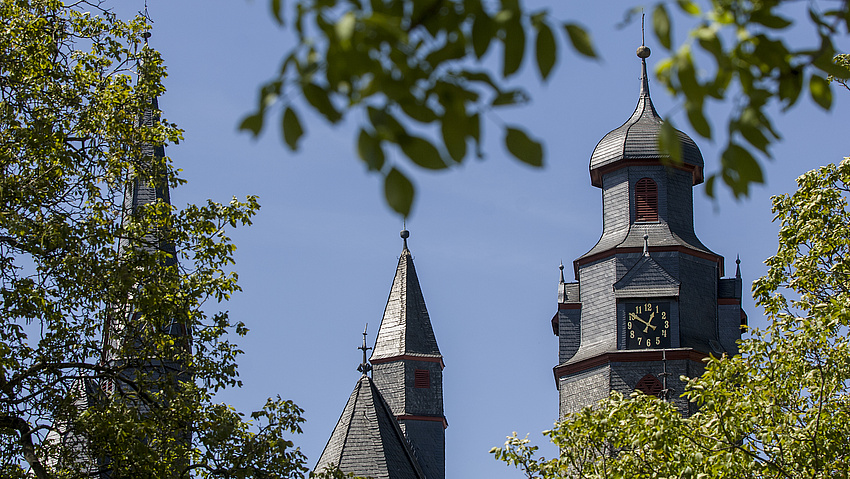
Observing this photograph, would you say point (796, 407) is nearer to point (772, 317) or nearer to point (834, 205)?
point (772, 317)

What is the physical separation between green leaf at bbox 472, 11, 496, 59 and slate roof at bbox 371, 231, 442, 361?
43979 mm

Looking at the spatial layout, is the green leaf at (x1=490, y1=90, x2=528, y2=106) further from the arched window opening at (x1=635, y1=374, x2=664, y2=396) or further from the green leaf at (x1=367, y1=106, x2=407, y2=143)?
the arched window opening at (x1=635, y1=374, x2=664, y2=396)

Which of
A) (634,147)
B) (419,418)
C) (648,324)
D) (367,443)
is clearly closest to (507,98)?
(367,443)

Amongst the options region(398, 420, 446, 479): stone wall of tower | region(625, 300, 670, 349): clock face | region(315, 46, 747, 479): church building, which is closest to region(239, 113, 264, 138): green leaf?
region(315, 46, 747, 479): church building

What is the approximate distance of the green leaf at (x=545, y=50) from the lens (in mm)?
3936

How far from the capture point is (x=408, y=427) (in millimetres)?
46812

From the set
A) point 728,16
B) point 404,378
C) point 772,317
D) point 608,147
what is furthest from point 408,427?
point 728,16

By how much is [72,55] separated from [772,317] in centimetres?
885

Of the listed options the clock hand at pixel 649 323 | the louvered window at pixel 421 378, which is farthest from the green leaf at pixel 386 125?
the louvered window at pixel 421 378

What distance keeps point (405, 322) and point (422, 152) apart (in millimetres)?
45048

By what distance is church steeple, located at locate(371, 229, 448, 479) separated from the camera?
46.8 m

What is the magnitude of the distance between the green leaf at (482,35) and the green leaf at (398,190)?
1.50ft

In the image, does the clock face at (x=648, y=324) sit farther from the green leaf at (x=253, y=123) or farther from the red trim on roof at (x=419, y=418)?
the green leaf at (x=253, y=123)

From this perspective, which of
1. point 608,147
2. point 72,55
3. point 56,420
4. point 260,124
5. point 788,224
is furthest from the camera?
point 608,147
